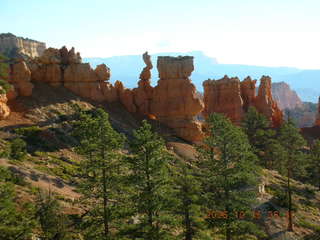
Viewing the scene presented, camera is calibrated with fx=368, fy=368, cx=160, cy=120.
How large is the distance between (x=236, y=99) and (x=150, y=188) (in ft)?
210

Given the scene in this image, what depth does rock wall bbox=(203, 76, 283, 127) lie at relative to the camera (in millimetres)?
86812

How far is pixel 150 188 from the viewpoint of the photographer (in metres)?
26.4

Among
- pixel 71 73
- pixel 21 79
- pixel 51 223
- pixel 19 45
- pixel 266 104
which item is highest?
pixel 19 45

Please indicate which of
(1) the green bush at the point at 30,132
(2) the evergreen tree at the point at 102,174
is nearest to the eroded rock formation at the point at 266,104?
(1) the green bush at the point at 30,132

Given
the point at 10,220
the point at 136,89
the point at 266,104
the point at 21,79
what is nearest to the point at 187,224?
the point at 10,220

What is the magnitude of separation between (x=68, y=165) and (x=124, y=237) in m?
18.1

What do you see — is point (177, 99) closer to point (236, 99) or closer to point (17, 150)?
point (236, 99)

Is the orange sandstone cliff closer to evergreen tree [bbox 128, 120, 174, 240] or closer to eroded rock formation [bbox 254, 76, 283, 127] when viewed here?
eroded rock formation [bbox 254, 76, 283, 127]

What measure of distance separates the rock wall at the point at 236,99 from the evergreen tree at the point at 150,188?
61420 millimetres

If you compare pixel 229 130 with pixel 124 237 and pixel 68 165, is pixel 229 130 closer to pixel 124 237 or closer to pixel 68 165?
pixel 124 237

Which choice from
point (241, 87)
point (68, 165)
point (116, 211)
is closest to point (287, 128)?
point (68, 165)

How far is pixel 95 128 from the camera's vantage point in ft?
92.1

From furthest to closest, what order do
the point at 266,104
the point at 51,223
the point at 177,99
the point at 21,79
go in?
the point at 266,104, the point at 177,99, the point at 21,79, the point at 51,223

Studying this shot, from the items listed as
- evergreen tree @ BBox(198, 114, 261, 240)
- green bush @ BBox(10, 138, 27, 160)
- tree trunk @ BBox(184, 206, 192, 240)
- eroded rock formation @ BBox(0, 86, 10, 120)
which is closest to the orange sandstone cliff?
eroded rock formation @ BBox(0, 86, 10, 120)
